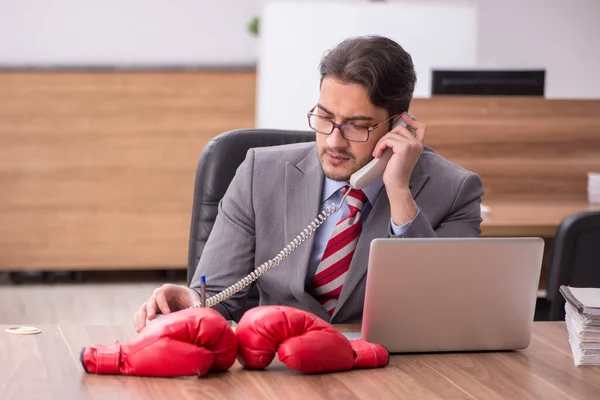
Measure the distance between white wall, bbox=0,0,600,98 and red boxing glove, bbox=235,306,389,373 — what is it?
390cm

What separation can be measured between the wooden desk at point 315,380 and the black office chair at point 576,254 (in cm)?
67

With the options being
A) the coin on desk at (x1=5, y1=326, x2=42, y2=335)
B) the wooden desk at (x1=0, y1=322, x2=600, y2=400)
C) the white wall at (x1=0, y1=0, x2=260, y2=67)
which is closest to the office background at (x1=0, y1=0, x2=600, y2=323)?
the white wall at (x1=0, y1=0, x2=260, y2=67)

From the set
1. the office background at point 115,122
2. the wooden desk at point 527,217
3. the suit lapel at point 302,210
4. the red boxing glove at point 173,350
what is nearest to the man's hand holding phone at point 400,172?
the suit lapel at point 302,210

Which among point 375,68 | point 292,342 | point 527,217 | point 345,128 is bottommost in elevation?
point 527,217

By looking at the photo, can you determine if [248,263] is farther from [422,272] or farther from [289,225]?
[422,272]

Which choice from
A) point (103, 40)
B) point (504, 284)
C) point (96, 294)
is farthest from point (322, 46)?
point (504, 284)

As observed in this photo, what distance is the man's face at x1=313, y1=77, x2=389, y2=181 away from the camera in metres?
1.83

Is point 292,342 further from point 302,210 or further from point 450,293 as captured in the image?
point 302,210

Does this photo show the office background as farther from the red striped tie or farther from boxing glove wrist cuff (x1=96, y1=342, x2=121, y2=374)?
boxing glove wrist cuff (x1=96, y1=342, x2=121, y2=374)

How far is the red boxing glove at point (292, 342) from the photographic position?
1302mm

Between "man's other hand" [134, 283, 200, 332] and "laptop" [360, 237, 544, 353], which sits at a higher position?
"laptop" [360, 237, 544, 353]

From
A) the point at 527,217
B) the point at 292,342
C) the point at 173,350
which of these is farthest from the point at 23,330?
the point at 527,217

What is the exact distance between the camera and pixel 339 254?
1877 mm

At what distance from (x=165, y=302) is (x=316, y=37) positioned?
10.4ft
